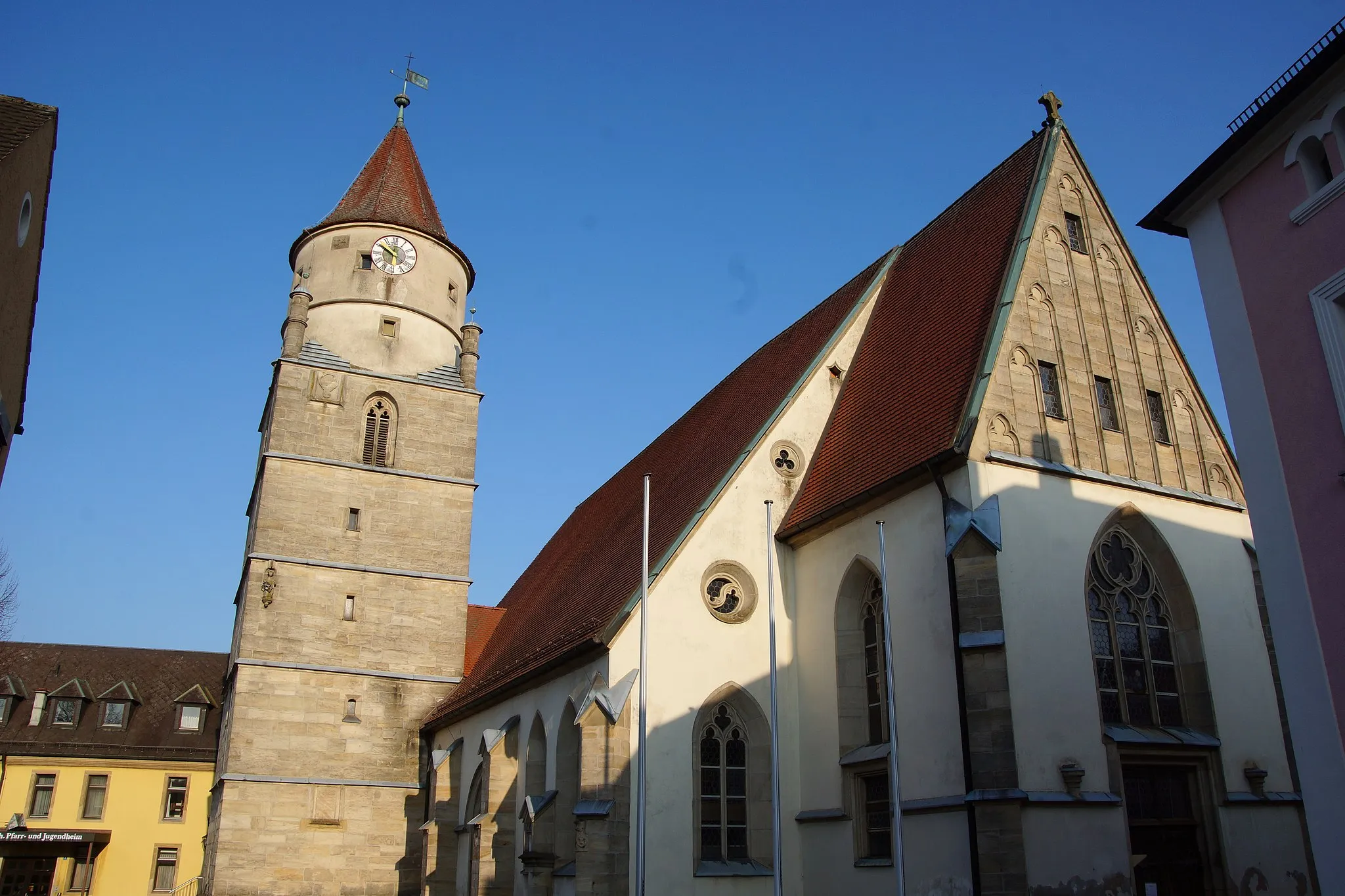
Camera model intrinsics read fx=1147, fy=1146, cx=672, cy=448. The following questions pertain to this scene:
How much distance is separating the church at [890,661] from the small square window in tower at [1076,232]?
63 millimetres

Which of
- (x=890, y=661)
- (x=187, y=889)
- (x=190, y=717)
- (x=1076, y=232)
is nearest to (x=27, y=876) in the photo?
(x=187, y=889)

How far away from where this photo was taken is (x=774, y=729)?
14.3 meters

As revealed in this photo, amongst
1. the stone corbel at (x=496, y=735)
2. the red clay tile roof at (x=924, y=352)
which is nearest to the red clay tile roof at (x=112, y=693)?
the stone corbel at (x=496, y=735)

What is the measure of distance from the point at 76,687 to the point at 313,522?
14802 millimetres

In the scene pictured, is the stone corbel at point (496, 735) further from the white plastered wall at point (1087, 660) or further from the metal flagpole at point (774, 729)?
the white plastered wall at point (1087, 660)

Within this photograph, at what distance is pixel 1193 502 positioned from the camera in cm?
1493

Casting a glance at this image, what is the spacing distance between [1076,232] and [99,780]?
1172 inches

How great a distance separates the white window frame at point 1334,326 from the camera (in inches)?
375

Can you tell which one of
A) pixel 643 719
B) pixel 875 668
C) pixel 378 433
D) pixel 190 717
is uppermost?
pixel 378 433

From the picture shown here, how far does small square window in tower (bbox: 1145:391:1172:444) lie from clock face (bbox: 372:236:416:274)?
17.5 metres

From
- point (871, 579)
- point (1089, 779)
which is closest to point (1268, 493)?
point (1089, 779)

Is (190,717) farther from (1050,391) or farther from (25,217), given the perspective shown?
(1050,391)

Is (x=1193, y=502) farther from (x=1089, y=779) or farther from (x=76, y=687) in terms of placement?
(x=76, y=687)

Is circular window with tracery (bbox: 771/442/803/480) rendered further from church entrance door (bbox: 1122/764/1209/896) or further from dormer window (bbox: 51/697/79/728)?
dormer window (bbox: 51/697/79/728)
